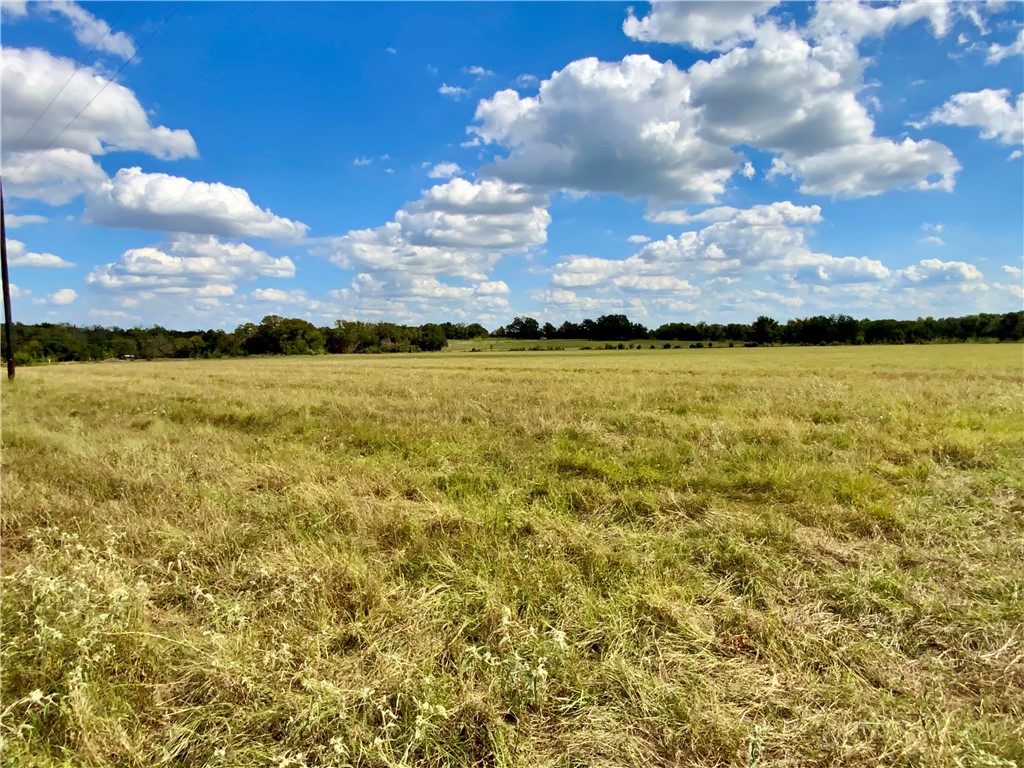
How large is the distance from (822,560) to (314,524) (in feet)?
14.9

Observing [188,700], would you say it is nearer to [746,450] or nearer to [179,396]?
[746,450]

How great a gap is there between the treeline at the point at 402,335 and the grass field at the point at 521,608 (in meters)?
A: 102

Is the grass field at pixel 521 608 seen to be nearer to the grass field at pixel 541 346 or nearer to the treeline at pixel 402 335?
the grass field at pixel 541 346

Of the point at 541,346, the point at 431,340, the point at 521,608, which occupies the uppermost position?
the point at 431,340

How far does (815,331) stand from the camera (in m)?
109

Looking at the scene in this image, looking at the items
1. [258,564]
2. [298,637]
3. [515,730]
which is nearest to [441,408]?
[258,564]

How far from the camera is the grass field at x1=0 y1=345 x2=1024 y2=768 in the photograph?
8.16ft

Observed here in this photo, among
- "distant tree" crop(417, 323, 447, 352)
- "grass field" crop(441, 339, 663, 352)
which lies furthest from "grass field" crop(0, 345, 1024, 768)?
"distant tree" crop(417, 323, 447, 352)

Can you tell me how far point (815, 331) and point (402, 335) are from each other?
9167 cm

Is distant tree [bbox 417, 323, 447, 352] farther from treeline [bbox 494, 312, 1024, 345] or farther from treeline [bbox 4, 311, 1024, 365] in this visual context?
treeline [bbox 494, 312, 1024, 345]

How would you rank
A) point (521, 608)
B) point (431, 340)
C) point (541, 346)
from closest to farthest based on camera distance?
1. point (521, 608)
2. point (541, 346)
3. point (431, 340)

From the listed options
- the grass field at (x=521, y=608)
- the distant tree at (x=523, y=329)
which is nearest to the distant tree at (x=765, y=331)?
the distant tree at (x=523, y=329)

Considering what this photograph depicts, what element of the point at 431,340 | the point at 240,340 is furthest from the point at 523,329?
the point at 240,340

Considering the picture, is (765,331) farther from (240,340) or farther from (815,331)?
(240,340)
